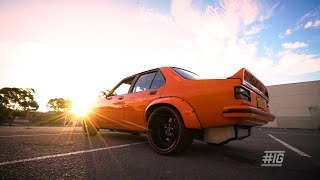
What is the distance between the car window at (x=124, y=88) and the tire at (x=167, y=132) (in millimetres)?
1411

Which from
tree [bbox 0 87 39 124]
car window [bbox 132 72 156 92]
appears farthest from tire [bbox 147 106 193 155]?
tree [bbox 0 87 39 124]

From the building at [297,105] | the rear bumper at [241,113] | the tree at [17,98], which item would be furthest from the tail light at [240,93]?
the tree at [17,98]

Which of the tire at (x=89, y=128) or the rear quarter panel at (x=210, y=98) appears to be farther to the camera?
the tire at (x=89, y=128)

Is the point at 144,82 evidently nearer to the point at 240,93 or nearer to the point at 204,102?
the point at 204,102

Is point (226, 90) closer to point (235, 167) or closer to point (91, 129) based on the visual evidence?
point (235, 167)

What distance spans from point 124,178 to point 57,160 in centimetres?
114

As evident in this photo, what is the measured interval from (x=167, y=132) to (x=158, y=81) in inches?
38.9

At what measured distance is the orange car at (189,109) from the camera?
2.75 m

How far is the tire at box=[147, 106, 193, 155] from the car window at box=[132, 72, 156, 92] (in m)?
0.84

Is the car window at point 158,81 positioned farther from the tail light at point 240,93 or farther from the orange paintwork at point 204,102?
the tail light at point 240,93

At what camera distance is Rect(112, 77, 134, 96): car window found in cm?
468

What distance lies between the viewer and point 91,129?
5.65 m

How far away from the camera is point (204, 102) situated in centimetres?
286

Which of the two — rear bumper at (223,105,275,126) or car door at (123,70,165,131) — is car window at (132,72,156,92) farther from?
rear bumper at (223,105,275,126)
